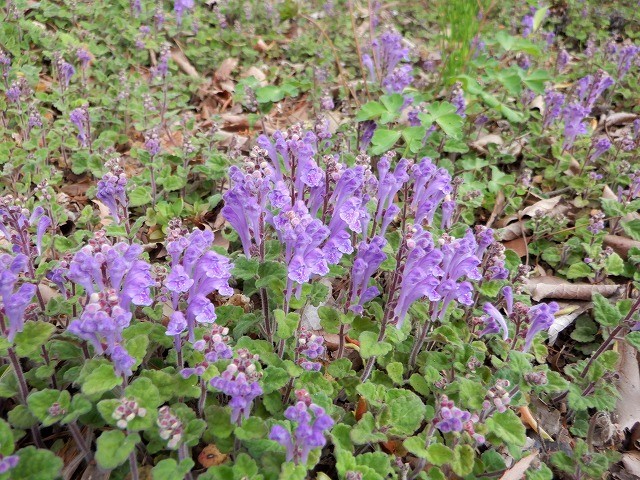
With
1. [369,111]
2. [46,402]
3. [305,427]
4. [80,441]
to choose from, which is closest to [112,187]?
[46,402]

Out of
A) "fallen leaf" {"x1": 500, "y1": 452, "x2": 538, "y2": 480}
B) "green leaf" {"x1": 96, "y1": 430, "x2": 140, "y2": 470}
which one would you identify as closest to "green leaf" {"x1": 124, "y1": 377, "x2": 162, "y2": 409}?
"green leaf" {"x1": 96, "y1": 430, "x2": 140, "y2": 470}

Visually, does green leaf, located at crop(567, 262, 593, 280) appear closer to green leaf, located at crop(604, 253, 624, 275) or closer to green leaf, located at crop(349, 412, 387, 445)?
green leaf, located at crop(604, 253, 624, 275)

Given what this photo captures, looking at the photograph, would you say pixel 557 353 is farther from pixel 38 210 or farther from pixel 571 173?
pixel 38 210

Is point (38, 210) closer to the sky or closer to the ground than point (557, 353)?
closer to the sky

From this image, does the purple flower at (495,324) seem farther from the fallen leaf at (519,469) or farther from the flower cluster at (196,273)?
the flower cluster at (196,273)

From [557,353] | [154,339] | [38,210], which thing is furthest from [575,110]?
[38,210]

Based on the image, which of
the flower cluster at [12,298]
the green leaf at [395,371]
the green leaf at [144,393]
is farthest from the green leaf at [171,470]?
the green leaf at [395,371]
